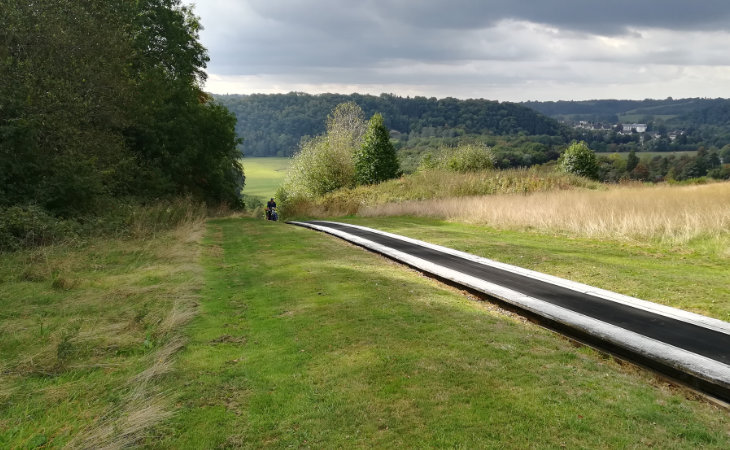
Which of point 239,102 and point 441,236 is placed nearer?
point 441,236

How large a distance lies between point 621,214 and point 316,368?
44.6 feet

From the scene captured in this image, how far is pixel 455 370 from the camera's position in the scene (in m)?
5.25

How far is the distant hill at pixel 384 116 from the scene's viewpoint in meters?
147

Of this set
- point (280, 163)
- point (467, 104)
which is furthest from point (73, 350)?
point (467, 104)

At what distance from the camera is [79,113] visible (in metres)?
17.4

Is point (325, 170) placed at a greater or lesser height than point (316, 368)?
greater

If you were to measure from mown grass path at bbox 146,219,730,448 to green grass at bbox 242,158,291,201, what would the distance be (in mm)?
104923

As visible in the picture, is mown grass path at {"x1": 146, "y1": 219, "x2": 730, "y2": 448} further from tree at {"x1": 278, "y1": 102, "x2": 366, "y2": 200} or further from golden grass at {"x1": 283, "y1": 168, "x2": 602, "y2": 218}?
tree at {"x1": 278, "y1": 102, "x2": 366, "y2": 200}

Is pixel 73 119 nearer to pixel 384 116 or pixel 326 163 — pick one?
pixel 326 163

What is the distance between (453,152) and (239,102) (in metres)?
127

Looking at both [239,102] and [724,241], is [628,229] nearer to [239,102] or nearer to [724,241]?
[724,241]

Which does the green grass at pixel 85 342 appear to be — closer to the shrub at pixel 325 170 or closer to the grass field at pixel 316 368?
the grass field at pixel 316 368

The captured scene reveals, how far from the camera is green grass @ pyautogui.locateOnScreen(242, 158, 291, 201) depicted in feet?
408

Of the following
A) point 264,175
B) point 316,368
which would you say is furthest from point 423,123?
point 316,368
